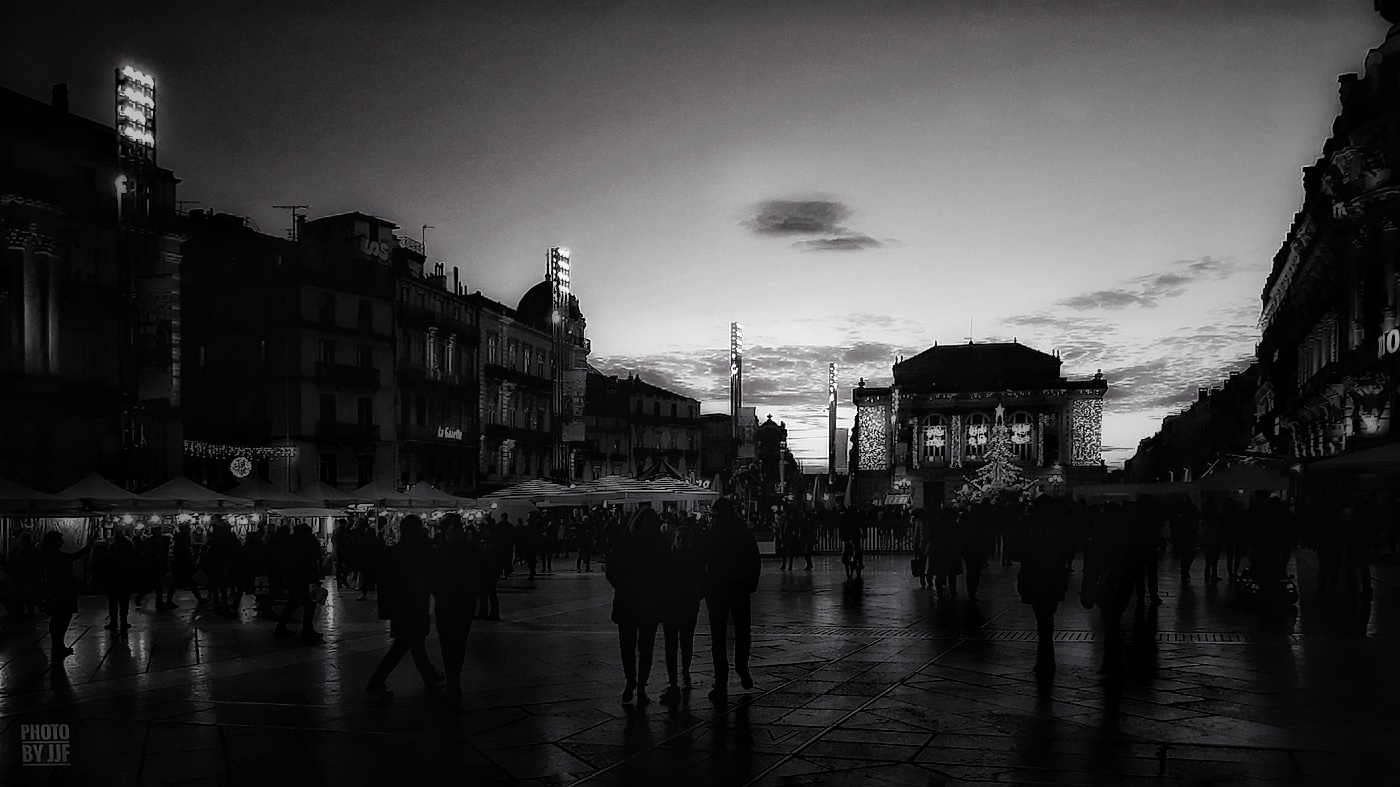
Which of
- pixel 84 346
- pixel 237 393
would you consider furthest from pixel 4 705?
pixel 237 393

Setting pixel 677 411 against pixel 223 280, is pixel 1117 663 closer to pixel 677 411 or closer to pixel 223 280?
pixel 223 280

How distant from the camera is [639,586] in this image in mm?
8625

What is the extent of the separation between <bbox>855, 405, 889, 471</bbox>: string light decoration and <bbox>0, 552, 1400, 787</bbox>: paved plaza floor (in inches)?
2945

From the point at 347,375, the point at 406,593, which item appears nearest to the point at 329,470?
the point at 347,375

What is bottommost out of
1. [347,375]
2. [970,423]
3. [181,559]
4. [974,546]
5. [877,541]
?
[877,541]

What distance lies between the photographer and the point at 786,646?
12.0 meters

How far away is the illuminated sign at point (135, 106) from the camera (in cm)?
2644

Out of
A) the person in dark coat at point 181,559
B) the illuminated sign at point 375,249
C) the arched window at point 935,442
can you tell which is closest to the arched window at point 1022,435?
the arched window at point 935,442

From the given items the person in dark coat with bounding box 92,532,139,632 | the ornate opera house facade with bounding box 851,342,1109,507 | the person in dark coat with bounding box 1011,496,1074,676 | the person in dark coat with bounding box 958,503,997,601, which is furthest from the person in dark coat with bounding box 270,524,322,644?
the ornate opera house facade with bounding box 851,342,1109,507

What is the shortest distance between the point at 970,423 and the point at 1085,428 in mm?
8844

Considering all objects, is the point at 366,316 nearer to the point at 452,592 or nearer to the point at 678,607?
the point at 452,592

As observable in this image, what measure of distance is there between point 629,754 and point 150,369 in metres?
25.4

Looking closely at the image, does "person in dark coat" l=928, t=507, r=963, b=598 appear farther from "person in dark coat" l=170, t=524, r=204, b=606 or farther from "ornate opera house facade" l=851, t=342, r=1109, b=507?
"ornate opera house facade" l=851, t=342, r=1109, b=507


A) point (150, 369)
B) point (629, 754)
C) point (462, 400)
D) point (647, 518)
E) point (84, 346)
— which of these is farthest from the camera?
point (462, 400)
